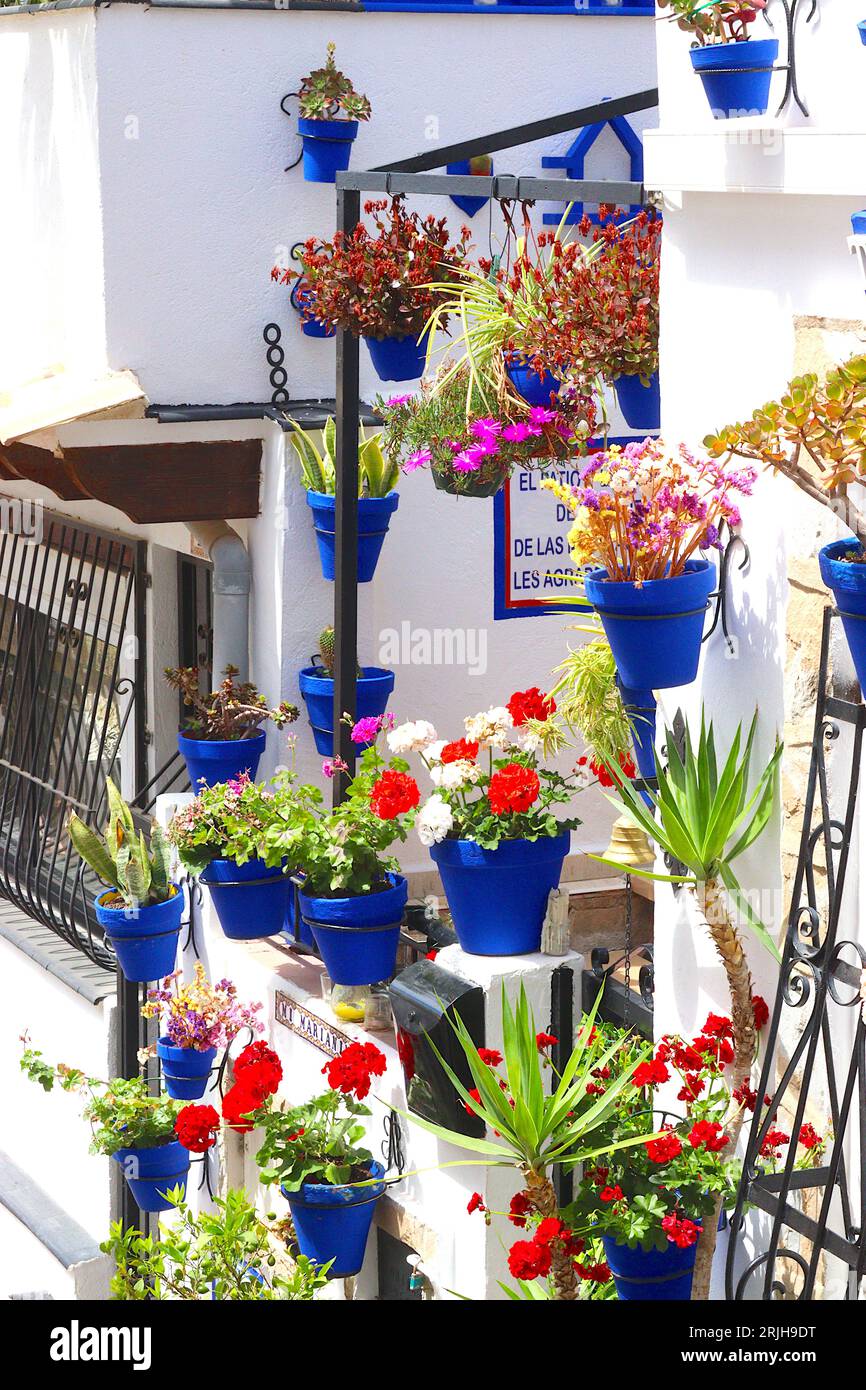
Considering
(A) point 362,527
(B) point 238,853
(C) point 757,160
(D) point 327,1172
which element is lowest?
(D) point 327,1172

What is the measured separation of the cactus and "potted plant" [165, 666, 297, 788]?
351 millimetres

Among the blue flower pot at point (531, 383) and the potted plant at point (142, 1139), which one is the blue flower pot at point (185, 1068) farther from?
the blue flower pot at point (531, 383)

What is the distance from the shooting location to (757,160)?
15.5 ft

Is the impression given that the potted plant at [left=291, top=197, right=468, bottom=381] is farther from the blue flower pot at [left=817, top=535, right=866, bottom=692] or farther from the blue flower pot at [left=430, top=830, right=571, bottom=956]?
the blue flower pot at [left=817, top=535, right=866, bottom=692]

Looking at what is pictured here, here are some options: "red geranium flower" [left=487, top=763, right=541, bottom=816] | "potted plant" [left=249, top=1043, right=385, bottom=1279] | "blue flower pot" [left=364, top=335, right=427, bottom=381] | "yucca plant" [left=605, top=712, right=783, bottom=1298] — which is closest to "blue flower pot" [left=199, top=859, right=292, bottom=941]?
"potted plant" [left=249, top=1043, right=385, bottom=1279]

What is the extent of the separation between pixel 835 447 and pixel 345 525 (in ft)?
11.8

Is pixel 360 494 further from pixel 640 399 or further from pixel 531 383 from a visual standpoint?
pixel 640 399

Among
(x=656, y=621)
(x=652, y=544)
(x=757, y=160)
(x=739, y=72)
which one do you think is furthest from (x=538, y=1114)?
(x=739, y=72)

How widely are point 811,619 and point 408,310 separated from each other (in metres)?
2.72

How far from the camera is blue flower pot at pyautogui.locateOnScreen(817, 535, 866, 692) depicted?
153 inches

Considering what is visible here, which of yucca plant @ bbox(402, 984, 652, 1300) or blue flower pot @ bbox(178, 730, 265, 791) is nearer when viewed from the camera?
yucca plant @ bbox(402, 984, 652, 1300)

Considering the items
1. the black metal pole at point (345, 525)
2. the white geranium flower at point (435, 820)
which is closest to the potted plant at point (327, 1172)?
the white geranium flower at point (435, 820)
